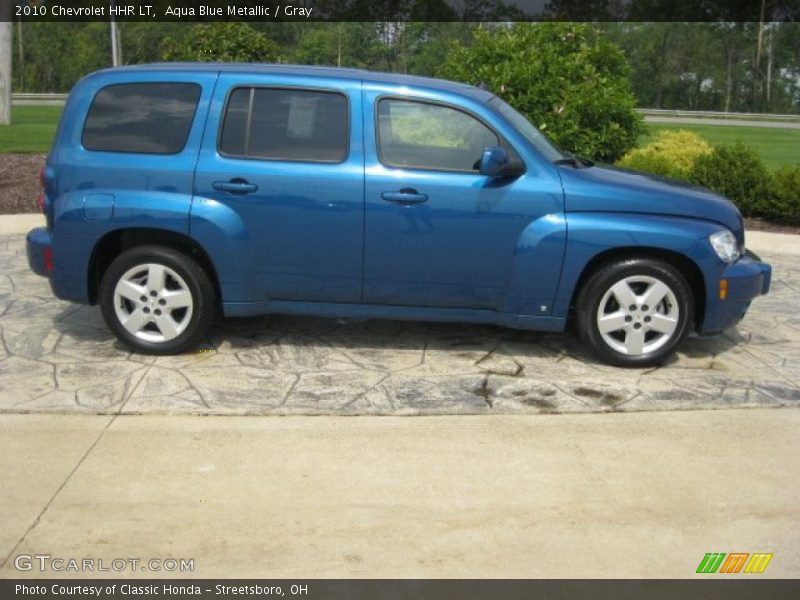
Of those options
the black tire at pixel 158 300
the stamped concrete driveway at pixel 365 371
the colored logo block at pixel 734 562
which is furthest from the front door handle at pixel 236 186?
the colored logo block at pixel 734 562

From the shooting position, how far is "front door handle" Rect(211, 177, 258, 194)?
614 cm

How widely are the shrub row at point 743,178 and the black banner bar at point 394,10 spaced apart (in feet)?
47.2

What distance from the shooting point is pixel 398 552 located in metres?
4.05

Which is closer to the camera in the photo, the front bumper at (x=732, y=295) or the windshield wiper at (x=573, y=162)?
the front bumper at (x=732, y=295)

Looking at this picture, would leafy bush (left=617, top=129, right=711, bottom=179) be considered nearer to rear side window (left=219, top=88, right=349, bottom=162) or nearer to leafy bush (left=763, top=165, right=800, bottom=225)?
leafy bush (left=763, top=165, right=800, bottom=225)

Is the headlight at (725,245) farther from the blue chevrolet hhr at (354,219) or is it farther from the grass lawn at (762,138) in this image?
the grass lawn at (762,138)

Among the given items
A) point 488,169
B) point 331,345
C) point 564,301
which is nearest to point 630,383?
point 564,301

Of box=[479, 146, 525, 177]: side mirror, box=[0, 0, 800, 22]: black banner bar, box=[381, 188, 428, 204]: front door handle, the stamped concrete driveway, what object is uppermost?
box=[0, 0, 800, 22]: black banner bar

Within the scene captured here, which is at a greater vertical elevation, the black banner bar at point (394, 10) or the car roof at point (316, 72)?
the black banner bar at point (394, 10)

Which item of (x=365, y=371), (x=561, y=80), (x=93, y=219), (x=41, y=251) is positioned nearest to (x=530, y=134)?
(x=365, y=371)

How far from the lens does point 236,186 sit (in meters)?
6.14

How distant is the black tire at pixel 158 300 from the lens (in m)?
6.27

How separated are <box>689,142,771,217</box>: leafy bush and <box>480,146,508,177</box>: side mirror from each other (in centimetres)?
705
